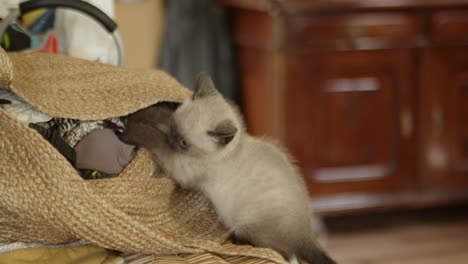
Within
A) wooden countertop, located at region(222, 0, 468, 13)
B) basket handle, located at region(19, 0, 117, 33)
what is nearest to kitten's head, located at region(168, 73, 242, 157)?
basket handle, located at region(19, 0, 117, 33)

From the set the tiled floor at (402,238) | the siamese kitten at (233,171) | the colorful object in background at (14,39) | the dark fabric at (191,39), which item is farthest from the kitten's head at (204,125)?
the dark fabric at (191,39)

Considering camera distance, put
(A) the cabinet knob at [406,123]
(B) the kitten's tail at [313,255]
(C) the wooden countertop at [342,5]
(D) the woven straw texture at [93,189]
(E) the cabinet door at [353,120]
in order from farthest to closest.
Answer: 1. (A) the cabinet knob at [406,123]
2. (E) the cabinet door at [353,120]
3. (C) the wooden countertop at [342,5]
4. (B) the kitten's tail at [313,255]
5. (D) the woven straw texture at [93,189]

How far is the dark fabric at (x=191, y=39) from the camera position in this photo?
2926mm

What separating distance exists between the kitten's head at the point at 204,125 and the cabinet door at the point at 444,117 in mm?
1521

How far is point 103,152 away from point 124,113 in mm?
82

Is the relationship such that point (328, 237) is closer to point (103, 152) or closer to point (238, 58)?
point (238, 58)

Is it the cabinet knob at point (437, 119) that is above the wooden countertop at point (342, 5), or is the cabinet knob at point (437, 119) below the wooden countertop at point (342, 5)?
below

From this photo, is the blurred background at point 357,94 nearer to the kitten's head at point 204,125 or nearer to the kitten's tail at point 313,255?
the kitten's head at point 204,125

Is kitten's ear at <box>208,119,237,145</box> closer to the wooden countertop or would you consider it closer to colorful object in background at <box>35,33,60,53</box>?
colorful object in background at <box>35,33,60,53</box>

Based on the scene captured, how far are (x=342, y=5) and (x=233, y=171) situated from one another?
4.65ft

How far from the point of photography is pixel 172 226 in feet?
4.00

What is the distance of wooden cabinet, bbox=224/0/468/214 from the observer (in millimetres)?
2643

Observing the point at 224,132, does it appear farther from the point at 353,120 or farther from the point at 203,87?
the point at 353,120

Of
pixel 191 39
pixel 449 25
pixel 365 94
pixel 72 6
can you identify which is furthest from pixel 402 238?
pixel 72 6
